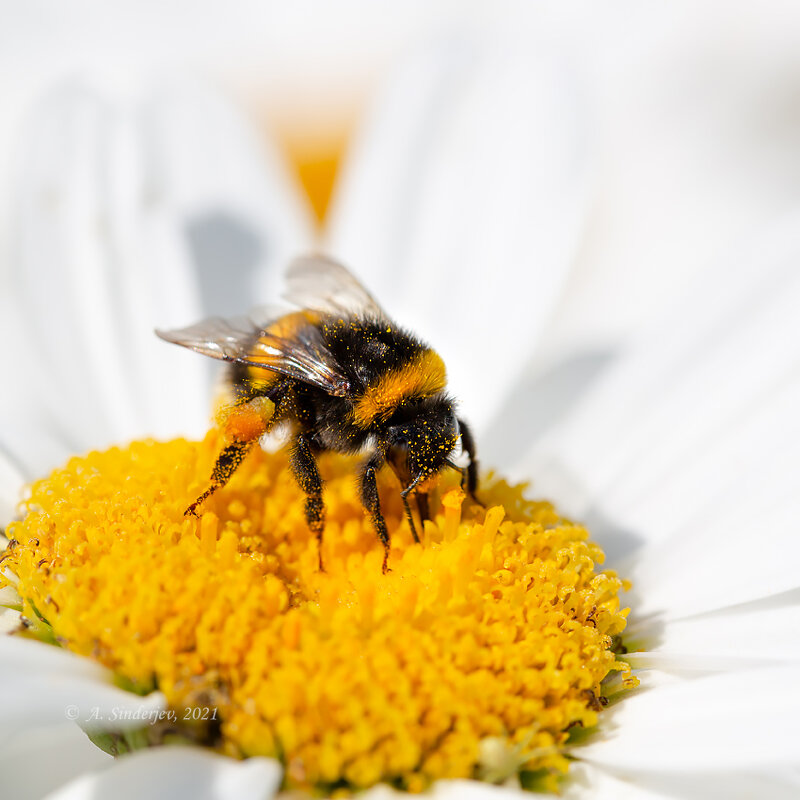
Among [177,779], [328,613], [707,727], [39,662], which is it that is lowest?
[177,779]

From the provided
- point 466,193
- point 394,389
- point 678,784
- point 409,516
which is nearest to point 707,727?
point 678,784

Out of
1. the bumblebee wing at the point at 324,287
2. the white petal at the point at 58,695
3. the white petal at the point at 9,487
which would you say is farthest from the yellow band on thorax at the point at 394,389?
the white petal at the point at 9,487

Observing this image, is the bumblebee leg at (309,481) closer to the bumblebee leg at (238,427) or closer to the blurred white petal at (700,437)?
the bumblebee leg at (238,427)

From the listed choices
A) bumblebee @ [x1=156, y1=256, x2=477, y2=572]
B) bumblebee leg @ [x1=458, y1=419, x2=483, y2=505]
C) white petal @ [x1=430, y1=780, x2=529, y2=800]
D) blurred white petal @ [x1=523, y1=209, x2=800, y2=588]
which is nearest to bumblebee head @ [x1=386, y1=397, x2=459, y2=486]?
bumblebee @ [x1=156, y1=256, x2=477, y2=572]

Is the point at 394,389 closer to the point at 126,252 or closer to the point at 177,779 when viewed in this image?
the point at 177,779

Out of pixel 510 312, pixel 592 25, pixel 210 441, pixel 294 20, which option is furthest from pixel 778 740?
pixel 294 20

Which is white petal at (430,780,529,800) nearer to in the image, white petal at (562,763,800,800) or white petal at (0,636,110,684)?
white petal at (562,763,800,800)
